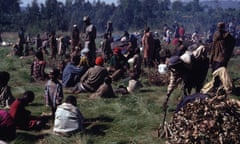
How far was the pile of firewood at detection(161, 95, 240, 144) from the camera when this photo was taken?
5.76m

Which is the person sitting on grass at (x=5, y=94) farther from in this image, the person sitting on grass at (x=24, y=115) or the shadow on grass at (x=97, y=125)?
the shadow on grass at (x=97, y=125)

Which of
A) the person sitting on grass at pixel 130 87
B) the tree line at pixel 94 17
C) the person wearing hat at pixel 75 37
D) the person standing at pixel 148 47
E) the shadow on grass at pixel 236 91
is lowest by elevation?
the shadow on grass at pixel 236 91

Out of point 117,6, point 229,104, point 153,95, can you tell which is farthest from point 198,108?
point 117,6

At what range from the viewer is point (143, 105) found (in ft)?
30.6

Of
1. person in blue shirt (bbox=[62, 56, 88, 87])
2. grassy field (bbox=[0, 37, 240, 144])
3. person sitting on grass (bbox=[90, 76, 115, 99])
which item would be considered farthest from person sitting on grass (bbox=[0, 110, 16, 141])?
person in blue shirt (bbox=[62, 56, 88, 87])

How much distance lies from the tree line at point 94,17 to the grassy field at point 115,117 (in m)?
28.2

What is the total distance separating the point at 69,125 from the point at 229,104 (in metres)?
2.82

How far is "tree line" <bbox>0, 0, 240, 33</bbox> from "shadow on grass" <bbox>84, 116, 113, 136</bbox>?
99.8 ft

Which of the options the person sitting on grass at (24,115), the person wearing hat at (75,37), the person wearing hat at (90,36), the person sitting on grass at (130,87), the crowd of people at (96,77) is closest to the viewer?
the crowd of people at (96,77)

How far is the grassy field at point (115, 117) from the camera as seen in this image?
7.23 metres

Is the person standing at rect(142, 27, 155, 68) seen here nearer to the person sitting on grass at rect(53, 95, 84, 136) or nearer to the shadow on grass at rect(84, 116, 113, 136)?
the shadow on grass at rect(84, 116, 113, 136)

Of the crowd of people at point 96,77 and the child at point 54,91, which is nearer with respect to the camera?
the crowd of people at point 96,77

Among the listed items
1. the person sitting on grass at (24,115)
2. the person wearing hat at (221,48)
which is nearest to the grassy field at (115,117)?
the person sitting on grass at (24,115)

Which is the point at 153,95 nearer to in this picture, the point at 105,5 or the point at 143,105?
the point at 143,105
